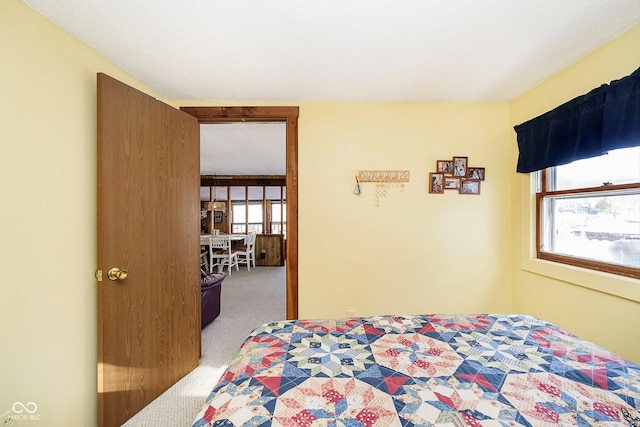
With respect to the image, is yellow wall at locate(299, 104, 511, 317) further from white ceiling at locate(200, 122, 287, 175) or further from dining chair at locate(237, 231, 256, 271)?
dining chair at locate(237, 231, 256, 271)

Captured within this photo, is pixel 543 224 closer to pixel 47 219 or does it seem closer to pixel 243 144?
pixel 47 219

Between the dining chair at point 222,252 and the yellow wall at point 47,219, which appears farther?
the dining chair at point 222,252

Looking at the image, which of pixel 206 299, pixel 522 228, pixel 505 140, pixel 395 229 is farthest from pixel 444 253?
pixel 206 299

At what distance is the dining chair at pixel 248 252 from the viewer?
5.72 m

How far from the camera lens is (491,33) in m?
1.31

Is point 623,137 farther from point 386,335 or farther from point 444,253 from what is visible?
point 386,335

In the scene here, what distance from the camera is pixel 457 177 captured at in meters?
2.16

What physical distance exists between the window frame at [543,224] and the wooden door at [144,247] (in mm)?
2894

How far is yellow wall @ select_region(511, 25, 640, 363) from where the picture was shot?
136cm

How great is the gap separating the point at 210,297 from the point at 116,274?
5.08ft

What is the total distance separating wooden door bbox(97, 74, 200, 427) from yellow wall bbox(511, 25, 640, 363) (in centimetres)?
283

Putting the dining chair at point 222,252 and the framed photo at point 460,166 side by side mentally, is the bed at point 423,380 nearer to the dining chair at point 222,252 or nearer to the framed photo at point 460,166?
the framed photo at point 460,166

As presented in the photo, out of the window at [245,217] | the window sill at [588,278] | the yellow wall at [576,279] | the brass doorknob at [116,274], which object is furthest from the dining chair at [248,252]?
the window sill at [588,278]

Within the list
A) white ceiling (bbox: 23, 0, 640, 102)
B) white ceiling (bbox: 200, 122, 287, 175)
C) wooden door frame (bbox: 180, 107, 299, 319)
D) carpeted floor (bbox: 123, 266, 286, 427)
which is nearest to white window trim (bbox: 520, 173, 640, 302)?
white ceiling (bbox: 23, 0, 640, 102)
